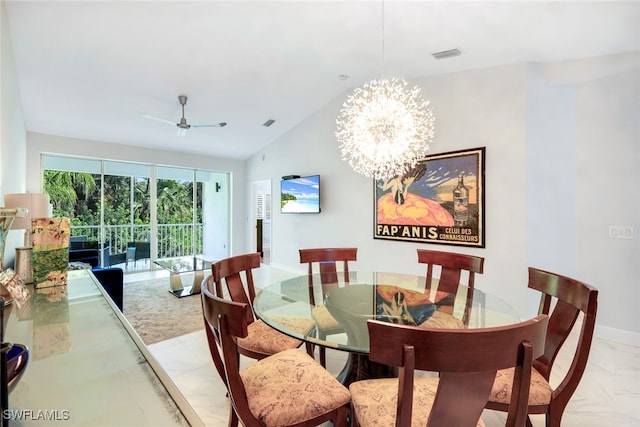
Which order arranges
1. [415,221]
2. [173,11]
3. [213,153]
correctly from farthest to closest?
[213,153] < [415,221] < [173,11]

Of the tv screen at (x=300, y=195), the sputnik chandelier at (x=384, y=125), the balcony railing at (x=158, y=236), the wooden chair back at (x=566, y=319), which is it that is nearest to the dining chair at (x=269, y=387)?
the wooden chair back at (x=566, y=319)

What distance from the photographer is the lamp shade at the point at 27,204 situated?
218 centimetres

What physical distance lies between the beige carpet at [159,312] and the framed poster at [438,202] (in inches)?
108

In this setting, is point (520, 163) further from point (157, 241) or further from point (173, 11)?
point (157, 241)

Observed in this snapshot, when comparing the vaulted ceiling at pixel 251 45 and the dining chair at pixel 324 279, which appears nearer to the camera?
the dining chair at pixel 324 279

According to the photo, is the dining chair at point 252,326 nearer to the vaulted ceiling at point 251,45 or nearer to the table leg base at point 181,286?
the vaulted ceiling at point 251,45

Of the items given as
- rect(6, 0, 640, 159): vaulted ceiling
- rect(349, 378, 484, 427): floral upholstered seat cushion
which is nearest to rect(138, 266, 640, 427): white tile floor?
rect(349, 378, 484, 427): floral upholstered seat cushion

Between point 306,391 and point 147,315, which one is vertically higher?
point 306,391

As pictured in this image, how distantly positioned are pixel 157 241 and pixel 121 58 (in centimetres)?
393

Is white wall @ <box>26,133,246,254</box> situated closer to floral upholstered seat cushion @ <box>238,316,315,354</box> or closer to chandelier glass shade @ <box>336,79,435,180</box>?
chandelier glass shade @ <box>336,79,435,180</box>

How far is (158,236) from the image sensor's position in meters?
6.21

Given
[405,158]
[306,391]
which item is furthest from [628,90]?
[306,391]

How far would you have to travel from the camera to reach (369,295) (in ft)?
6.84

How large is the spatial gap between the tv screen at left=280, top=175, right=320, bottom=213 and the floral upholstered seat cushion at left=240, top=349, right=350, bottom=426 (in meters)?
3.81
